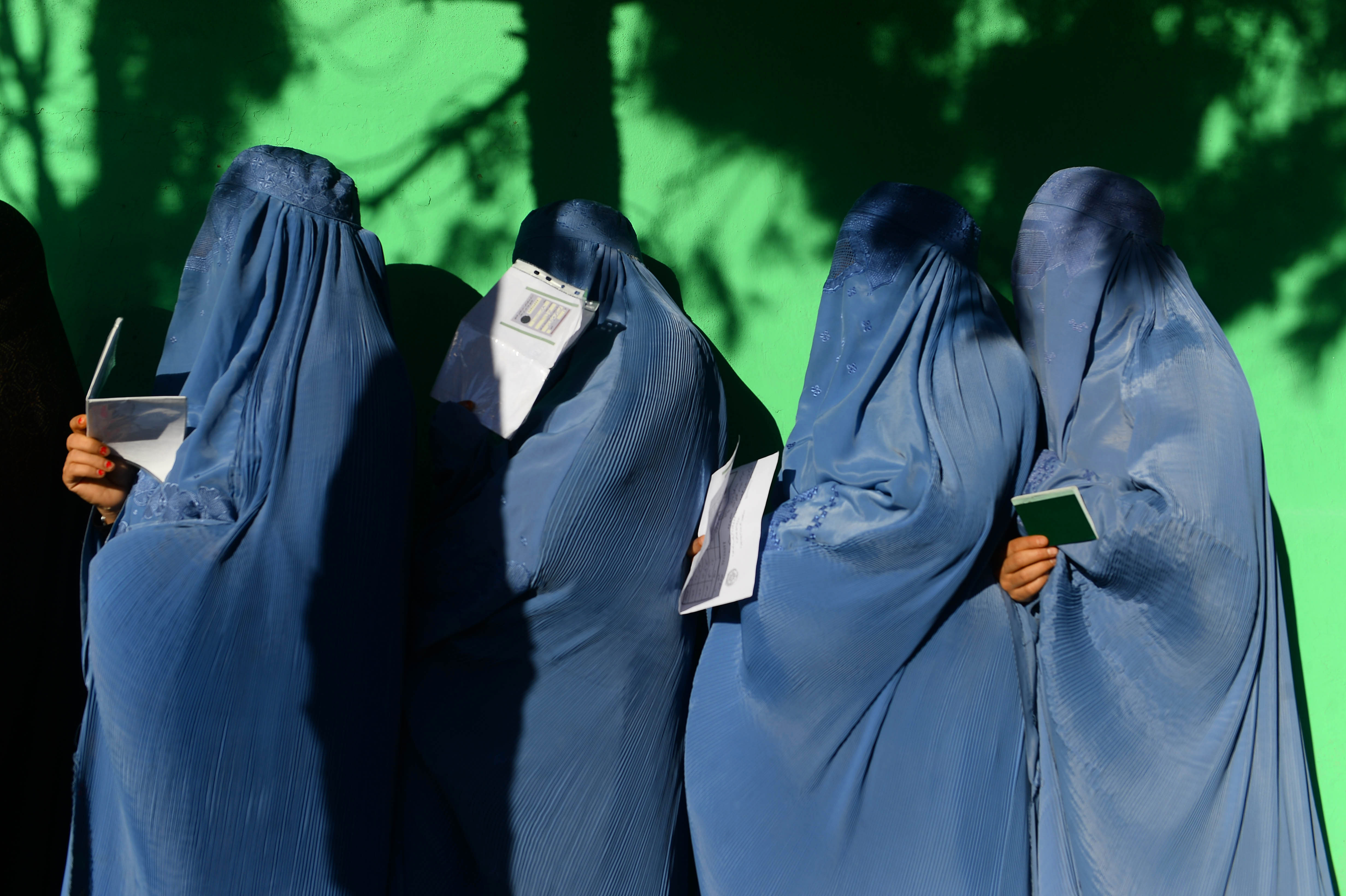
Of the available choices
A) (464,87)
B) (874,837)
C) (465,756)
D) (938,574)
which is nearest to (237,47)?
(464,87)

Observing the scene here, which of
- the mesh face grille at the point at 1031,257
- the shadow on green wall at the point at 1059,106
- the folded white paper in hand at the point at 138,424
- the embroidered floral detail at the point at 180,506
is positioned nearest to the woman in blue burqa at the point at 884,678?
the mesh face grille at the point at 1031,257

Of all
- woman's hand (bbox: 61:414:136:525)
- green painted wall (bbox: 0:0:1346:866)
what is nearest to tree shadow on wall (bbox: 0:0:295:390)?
green painted wall (bbox: 0:0:1346:866)

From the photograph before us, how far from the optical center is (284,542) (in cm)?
189

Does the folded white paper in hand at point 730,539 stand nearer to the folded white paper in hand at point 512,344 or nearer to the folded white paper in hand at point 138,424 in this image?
the folded white paper in hand at point 512,344

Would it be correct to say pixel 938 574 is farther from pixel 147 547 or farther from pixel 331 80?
pixel 331 80

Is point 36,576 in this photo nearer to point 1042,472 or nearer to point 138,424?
point 138,424

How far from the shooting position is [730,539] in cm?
215

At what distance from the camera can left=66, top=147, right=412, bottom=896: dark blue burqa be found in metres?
1.77

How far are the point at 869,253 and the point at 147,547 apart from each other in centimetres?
166

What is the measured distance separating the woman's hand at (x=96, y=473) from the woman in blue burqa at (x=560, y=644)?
24.2 inches

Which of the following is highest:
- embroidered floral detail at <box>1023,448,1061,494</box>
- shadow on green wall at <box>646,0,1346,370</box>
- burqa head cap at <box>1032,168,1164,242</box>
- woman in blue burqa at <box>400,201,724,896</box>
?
shadow on green wall at <box>646,0,1346,370</box>

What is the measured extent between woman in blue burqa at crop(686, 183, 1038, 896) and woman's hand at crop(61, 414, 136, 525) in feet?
4.32

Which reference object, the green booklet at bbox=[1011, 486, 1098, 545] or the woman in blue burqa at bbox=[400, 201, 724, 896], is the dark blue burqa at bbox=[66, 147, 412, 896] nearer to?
the woman in blue burqa at bbox=[400, 201, 724, 896]

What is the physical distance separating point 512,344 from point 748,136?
1.07 metres
